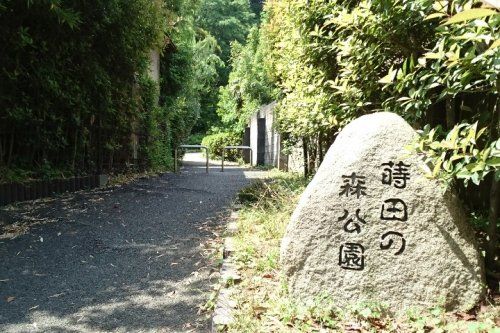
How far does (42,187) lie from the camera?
6793 millimetres

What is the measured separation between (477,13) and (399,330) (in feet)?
6.53

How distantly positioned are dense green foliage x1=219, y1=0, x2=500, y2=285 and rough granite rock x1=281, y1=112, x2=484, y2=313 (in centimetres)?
22

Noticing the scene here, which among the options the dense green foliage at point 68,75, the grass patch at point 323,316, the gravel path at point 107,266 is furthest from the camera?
the dense green foliage at point 68,75

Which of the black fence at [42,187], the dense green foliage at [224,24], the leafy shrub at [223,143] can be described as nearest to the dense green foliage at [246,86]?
the leafy shrub at [223,143]

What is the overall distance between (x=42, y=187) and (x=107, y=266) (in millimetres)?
3397

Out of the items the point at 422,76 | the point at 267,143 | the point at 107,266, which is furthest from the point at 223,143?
the point at 422,76

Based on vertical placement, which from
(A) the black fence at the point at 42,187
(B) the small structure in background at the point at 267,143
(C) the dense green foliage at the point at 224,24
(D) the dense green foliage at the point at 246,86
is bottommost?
(A) the black fence at the point at 42,187

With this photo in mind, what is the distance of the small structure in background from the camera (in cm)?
1263

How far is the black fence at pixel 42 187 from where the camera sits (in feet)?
20.2

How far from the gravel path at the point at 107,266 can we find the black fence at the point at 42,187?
9.4 inches

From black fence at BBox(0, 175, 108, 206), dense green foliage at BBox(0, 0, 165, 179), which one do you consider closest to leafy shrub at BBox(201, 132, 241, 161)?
dense green foliage at BBox(0, 0, 165, 179)

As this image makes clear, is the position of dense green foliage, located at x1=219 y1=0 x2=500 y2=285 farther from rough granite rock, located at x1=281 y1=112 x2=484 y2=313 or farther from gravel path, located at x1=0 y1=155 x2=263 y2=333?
gravel path, located at x1=0 y1=155 x2=263 y2=333

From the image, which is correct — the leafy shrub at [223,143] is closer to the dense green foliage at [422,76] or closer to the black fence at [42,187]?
the black fence at [42,187]

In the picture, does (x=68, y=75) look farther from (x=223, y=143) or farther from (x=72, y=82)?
(x=223, y=143)
